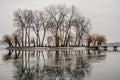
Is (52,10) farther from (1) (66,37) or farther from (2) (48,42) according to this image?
(2) (48,42)

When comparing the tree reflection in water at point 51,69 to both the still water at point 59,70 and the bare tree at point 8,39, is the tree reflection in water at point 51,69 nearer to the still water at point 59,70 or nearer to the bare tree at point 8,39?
the still water at point 59,70

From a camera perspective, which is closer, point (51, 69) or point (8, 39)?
point (51, 69)

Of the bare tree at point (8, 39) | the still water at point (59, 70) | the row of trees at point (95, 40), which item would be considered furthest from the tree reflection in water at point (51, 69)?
the row of trees at point (95, 40)

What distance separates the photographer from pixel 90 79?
11.9 m

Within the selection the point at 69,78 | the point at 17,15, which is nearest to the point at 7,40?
the point at 17,15

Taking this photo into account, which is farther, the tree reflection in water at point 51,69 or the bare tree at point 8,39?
the bare tree at point 8,39

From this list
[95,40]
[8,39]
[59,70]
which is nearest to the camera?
[59,70]

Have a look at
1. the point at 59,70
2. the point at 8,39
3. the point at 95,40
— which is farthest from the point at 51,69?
the point at 95,40

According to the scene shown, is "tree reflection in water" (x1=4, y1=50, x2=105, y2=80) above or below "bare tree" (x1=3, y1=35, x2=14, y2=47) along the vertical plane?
below

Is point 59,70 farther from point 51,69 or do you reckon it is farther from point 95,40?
point 95,40

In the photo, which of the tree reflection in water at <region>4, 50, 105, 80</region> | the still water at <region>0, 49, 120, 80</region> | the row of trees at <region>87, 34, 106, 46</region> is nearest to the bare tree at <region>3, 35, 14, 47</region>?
the row of trees at <region>87, 34, 106, 46</region>

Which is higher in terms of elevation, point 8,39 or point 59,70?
point 8,39

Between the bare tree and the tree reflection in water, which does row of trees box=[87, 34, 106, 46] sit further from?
the tree reflection in water

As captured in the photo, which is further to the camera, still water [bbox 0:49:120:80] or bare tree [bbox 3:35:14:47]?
bare tree [bbox 3:35:14:47]
